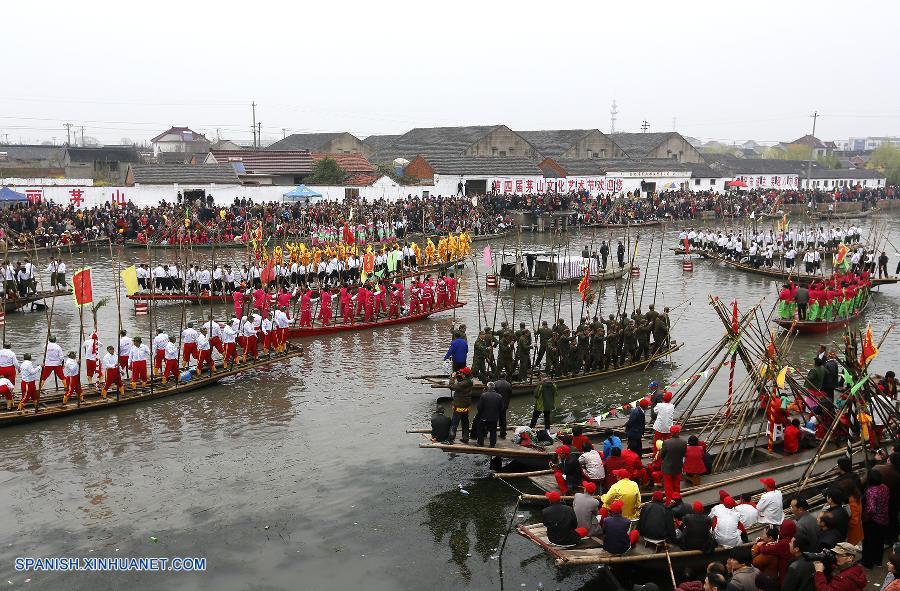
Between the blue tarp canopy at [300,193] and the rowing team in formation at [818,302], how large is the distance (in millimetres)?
31232

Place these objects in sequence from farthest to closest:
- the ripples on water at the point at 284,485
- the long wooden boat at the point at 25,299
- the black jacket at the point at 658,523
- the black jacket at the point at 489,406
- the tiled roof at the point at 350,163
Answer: the tiled roof at the point at 350,163 < the long wooden boat at the point at 25,299 < the black jacket at the point at 489,406 < the ripples on water at the point at 284,485 < the black jacket at the point at 658,523

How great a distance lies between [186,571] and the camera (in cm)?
1087

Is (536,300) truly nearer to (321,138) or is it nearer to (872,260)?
(872,260)

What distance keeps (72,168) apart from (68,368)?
4975 cm

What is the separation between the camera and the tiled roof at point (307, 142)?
74000mm

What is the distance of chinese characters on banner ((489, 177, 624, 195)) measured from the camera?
59.4 metres

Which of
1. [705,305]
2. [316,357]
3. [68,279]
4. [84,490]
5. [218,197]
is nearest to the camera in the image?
[84,490]

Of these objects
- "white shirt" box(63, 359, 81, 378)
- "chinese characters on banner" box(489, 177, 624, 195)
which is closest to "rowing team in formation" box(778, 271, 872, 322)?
"white shirt" box(63, 359, 81, 378)

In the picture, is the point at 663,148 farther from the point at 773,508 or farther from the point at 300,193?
the point at 773,508

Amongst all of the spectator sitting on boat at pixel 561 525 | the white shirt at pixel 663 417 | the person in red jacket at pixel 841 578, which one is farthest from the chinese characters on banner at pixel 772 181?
the person in red jacket at pixel 841 578

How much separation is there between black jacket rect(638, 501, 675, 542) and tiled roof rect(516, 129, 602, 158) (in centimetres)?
6579

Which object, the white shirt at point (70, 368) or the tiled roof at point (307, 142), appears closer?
the white shirt at point (70, 368)

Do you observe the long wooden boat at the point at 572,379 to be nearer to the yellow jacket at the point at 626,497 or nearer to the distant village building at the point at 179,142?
the yellow jacket at the point at 626,497

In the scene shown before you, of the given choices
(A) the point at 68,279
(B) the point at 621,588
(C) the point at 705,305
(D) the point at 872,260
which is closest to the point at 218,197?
(A) the point at 68,279
